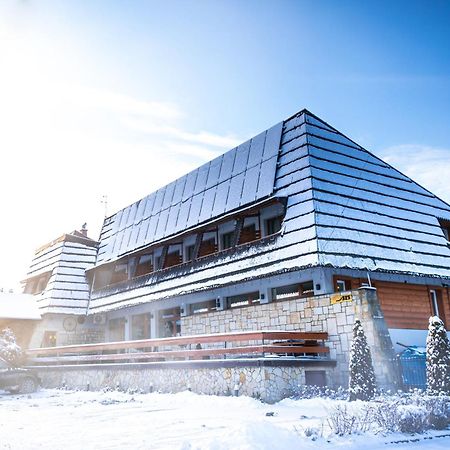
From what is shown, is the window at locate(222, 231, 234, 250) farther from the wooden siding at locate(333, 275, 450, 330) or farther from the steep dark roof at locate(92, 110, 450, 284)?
the wooden siding at locate(333, 275, 450, 330)

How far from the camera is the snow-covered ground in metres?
7.03

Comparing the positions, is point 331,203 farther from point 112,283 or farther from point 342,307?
point 112,283

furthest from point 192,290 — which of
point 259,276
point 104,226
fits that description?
point 104,226

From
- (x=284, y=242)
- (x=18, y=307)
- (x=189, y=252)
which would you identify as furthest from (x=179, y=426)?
(x=18, y=307)

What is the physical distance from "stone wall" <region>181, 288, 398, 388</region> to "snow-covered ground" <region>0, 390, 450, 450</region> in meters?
2.08

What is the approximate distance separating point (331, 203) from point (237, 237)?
4255 mm

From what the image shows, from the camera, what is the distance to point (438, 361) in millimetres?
10852

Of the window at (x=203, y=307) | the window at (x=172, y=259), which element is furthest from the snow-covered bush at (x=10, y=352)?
the window at (x=203, y=307)

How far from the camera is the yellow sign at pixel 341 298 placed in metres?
13.7

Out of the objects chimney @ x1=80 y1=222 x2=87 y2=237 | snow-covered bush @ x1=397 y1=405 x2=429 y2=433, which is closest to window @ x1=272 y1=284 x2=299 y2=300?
snow-covered bush @ x1=397 y1=405 x2=429 y2=433

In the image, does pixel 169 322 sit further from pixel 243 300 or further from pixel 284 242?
pixel 284 242

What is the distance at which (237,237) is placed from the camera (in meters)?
19.5

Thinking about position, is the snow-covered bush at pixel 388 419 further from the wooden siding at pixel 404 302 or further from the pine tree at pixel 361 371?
the wooden siding at pixel 404 302

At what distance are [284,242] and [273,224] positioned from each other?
9.00 feet
